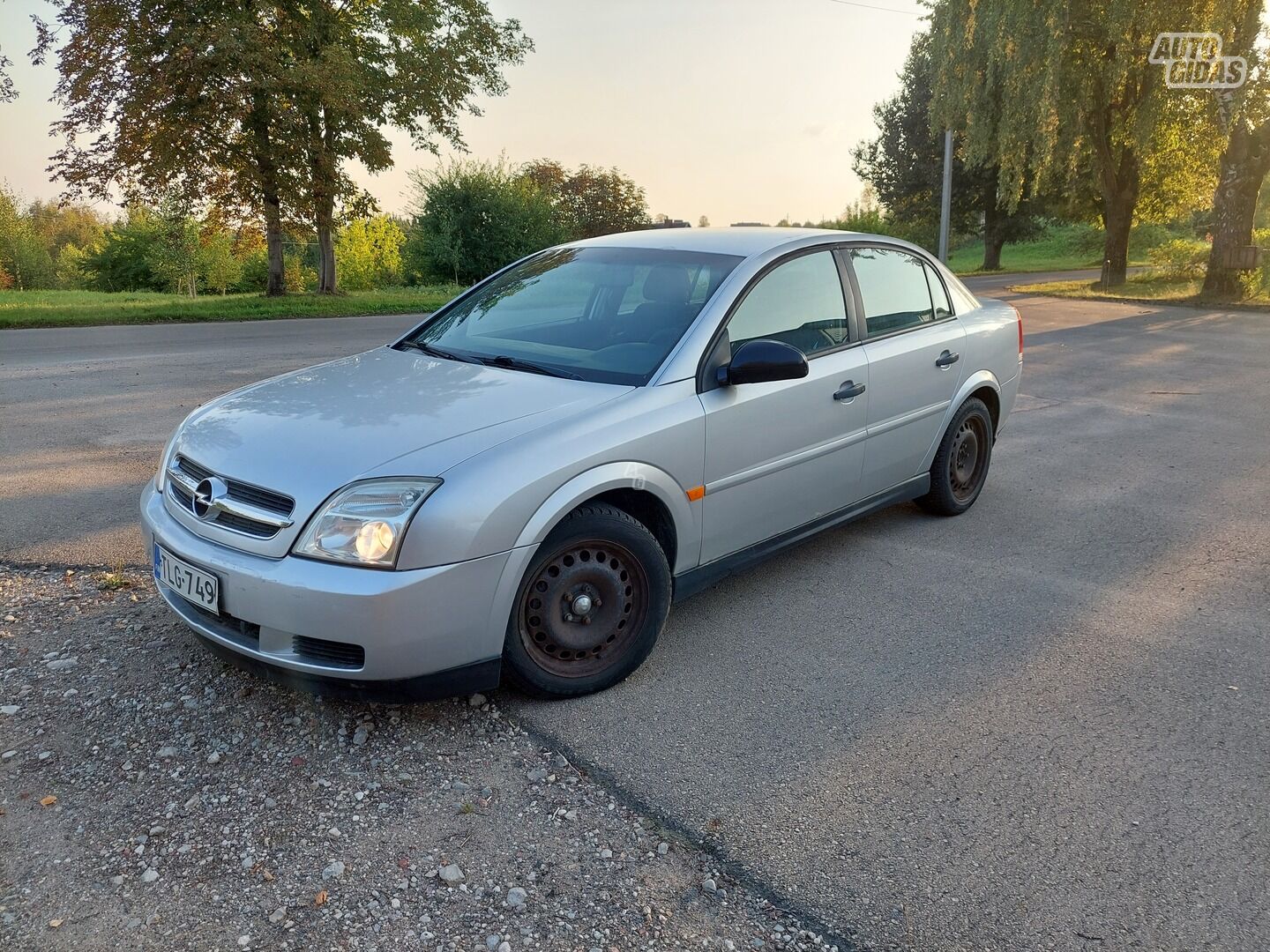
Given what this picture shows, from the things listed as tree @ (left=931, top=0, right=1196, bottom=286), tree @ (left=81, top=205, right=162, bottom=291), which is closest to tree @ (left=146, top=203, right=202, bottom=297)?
tree @ (left=81, top=205, right=162, bottom=291)

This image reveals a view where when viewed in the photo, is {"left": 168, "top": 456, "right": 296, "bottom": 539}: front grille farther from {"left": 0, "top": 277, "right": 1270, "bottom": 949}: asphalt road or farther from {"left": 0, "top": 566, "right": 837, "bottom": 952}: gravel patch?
{"left": 0, "top": 277, "right": 1270, "bottom": 949}: asphalt road

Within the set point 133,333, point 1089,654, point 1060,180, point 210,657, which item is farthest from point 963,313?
point 1060,180

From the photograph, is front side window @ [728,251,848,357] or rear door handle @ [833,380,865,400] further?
rear door handle @ [833,380,865,400]

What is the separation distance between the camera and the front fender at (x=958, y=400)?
207 inches

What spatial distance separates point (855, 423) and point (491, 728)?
90.3 inches

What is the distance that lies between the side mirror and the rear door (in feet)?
3.22

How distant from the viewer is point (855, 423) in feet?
14.9

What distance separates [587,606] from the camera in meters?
3.42

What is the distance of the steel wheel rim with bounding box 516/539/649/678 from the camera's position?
3307 millimetres

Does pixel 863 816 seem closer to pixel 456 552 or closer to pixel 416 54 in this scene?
pixel 456 552

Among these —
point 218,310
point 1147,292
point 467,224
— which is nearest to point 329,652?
point 218,310

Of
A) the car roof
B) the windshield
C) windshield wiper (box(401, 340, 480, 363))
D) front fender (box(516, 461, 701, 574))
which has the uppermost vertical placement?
the car roof

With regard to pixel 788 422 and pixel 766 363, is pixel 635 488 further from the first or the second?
pixel 788 422

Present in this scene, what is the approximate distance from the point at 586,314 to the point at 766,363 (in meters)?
0.98
